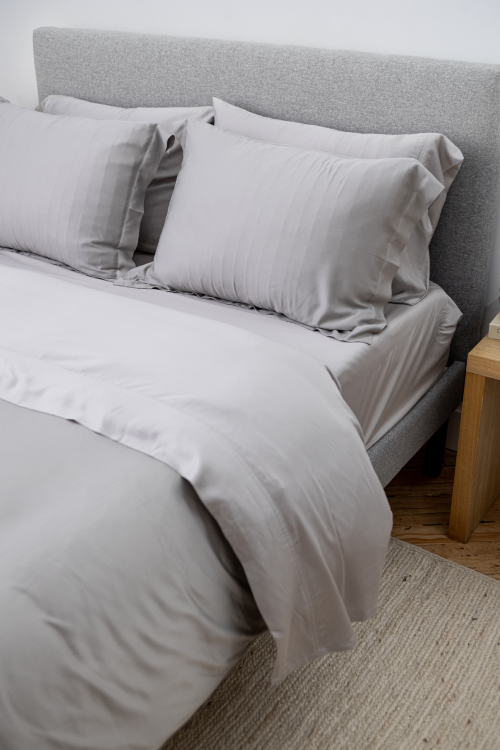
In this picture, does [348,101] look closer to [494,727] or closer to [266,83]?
[266,83]

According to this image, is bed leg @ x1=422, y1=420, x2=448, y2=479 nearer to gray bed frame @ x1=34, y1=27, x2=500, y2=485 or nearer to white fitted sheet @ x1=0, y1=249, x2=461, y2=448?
gray bed frame @ x1=34, y1=27, x2=500, y2=485

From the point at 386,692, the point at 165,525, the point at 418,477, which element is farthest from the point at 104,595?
the point at 418,477

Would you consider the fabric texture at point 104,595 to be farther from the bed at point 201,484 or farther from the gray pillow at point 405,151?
the gray pillow at point 405,151

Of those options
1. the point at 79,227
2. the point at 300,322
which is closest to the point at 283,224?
the point at 300,322

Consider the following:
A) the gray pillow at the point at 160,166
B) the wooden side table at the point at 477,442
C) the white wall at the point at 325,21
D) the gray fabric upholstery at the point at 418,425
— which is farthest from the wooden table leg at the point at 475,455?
the gray pillow at the point at 160,166

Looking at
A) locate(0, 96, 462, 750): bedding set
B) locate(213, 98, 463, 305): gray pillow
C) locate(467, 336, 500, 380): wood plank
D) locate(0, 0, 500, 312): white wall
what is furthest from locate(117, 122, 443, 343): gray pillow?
locate(0, 0, 500, 312): white wall

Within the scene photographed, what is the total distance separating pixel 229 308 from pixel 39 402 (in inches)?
26.1

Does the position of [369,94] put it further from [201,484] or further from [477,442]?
[201,484]

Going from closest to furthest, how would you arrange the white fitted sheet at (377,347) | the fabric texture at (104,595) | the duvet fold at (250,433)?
the fabric texture at (104,595), the duvet fold at (250,433), the white fitted sheet at (377,347)

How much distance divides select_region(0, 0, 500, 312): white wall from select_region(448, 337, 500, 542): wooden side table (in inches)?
15.9

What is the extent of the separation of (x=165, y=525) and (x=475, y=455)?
0.97 m

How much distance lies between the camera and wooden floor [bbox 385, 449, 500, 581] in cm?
173

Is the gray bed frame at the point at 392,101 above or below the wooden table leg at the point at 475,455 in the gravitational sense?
above

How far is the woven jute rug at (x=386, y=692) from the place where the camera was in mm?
1263
